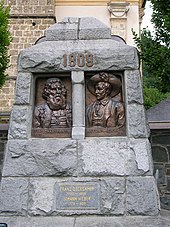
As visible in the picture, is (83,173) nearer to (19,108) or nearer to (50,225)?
(50,225)

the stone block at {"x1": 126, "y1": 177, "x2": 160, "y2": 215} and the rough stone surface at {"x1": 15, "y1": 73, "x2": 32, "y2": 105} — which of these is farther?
the rough stone surface at {"x1": 15, "y1": 73, "x2": 32, "y2": 105}

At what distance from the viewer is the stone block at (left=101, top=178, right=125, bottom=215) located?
13.7 feet

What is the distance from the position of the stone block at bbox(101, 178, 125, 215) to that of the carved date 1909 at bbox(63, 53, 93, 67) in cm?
147

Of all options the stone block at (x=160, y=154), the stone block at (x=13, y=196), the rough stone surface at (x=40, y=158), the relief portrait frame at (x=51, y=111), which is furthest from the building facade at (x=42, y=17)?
the stone block at (x=13, y=196)

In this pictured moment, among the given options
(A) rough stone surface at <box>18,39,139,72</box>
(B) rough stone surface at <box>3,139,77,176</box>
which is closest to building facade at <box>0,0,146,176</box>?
(A) rough stone surface at <box>18,39,139,72</box>

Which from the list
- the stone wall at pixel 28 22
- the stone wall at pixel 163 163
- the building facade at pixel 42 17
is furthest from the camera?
the stone wall at pixel 28 22

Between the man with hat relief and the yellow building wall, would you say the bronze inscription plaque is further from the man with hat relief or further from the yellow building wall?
the yellow building wall

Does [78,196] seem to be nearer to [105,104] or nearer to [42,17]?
[105,104]

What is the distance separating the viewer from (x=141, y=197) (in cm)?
420

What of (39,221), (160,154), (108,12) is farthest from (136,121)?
(108,12)

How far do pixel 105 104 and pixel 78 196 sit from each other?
47.1 inches

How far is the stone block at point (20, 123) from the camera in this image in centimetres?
451

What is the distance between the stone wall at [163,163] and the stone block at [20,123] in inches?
142

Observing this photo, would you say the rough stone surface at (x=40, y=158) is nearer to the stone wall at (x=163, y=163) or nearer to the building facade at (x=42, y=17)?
the stone wall at (x=163, y=163)
